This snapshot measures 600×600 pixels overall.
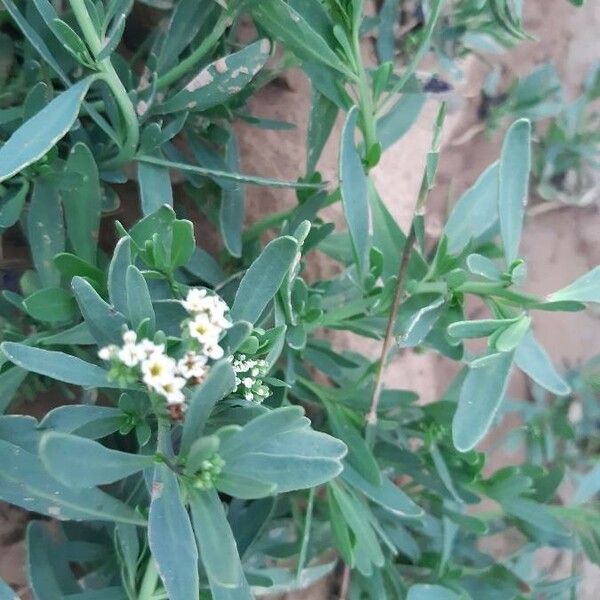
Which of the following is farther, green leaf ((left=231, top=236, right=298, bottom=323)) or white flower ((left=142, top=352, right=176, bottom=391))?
green leaf ((left=231, top=236, right=298, bottom=323))

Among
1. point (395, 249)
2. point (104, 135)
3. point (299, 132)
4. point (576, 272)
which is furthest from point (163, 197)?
point (576, 272)

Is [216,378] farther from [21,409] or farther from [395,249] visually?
[21,409]

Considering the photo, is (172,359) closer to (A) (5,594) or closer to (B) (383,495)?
(A) (5,594)

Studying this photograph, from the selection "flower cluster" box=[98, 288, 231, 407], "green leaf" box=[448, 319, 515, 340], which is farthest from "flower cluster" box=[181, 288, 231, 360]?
"green leaf" box=[448, 319, 515, 340]

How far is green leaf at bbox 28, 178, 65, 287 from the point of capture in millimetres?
800

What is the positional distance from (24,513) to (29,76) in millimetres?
566

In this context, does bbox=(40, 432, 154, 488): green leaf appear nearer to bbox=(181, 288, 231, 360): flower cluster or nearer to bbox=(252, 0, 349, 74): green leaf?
bbox=(181, 288, 231, 360): flower cluster

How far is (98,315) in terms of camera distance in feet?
2.09

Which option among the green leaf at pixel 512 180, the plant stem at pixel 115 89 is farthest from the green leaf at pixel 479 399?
the plant stem at pixel 115 89

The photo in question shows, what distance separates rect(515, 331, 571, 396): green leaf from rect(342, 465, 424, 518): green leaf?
0.24m

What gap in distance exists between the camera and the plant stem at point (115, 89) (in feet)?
2.25

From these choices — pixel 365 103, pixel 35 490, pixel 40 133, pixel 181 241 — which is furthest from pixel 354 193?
pixel 35 490

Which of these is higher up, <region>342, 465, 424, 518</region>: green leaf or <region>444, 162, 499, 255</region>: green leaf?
<region>444, 162, 499, 255</region>: green leaf

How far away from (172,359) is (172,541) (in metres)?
0.16
